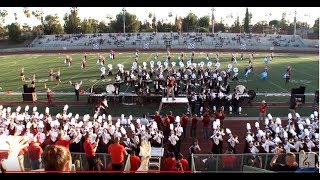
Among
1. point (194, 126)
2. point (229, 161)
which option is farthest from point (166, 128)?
point (229, 161)

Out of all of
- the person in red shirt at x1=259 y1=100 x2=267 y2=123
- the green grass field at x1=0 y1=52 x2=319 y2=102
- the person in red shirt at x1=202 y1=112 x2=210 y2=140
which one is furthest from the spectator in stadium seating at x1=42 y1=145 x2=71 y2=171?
the green grass field at x1=0 y1=52 x2=319 y2=102

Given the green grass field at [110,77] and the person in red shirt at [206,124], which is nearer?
the person in red shirt at [206,124]

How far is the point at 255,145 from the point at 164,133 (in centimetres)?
372

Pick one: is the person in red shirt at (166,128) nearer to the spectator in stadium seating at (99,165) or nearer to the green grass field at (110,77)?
the spectator in stadium seating at (99,165)

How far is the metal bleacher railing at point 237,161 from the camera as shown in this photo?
758cm

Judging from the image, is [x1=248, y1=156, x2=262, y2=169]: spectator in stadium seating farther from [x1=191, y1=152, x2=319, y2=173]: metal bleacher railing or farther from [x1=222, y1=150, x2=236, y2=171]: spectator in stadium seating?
[x1=222, y1=150, x2=236, y2=171]: spectator in stadium seating

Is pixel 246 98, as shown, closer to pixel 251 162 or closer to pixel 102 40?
pixel 251 162

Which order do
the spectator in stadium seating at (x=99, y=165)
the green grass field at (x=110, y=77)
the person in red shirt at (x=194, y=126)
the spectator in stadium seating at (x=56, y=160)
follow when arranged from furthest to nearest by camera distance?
the green grass field at (x=110, y=77)
the person in red shirt at (x=194, y=126)
the spectator in stadium seating at (x=99, y=165)
the spectator in stadium seating at (x=56, y=160)

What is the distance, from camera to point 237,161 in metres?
8.21

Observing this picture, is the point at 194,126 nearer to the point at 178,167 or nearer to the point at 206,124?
the point at 206,124

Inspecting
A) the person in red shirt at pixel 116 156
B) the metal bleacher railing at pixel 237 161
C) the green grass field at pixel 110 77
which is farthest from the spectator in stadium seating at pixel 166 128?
the green grass field at pixel 110 77

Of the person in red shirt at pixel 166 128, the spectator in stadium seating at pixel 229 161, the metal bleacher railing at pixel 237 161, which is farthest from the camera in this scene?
the person in red shirt at pixel 166 128
